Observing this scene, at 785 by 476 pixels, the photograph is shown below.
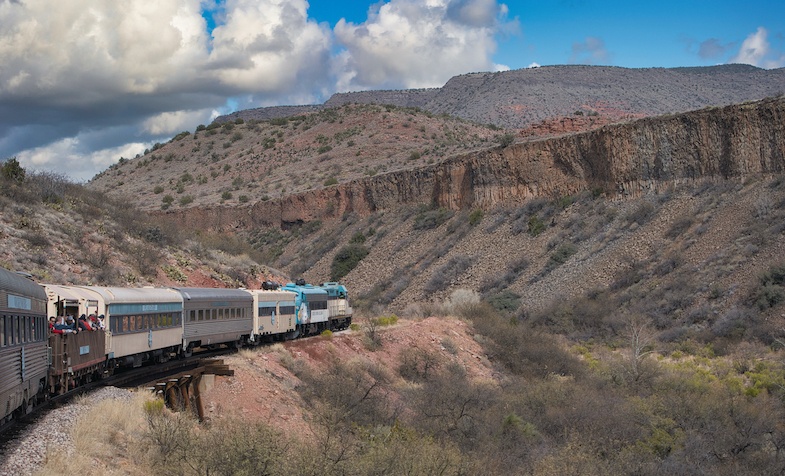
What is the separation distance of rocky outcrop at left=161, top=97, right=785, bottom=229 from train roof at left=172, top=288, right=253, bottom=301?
32293 mm

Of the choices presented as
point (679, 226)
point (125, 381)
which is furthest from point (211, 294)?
point (679, 226)

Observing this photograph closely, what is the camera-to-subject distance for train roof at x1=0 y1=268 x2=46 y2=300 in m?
13.2

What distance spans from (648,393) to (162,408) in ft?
66.4

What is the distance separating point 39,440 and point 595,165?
51.8 m

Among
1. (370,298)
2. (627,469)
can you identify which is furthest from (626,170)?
(627,469)

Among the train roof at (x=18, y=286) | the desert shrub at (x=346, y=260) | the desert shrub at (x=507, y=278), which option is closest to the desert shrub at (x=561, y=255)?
the desert shrub at (x=507, y=278)

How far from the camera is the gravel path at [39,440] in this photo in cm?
1179

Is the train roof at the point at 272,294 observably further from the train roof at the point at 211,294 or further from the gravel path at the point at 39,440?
the gravel path at the point at 39,440

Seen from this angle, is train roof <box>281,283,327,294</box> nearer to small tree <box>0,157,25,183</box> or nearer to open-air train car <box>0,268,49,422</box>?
small tree <box>0,157,25,183</box>

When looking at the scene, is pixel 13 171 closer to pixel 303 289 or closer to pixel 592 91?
pixel 303 289

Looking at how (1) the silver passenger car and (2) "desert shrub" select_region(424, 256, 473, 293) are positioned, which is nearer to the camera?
(1) the silver passenger car

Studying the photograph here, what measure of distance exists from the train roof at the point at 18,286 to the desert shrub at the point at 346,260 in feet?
178

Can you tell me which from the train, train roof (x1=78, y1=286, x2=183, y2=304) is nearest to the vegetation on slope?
the train

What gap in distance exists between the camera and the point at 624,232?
54.4 metres
